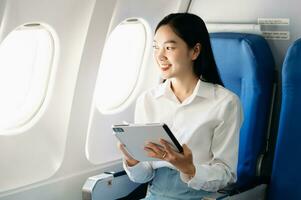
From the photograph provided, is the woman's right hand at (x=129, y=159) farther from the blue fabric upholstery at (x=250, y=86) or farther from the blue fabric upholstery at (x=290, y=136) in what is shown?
the blue fabric upholstery at (x=290, y=136)

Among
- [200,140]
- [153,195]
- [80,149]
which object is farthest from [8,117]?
[200,140]

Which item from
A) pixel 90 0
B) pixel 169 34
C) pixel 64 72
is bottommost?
pixel 64 72

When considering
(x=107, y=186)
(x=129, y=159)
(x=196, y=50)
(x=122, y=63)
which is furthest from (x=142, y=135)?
(x=122, y=63)

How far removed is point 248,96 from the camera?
281 cm

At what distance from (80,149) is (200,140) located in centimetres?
103

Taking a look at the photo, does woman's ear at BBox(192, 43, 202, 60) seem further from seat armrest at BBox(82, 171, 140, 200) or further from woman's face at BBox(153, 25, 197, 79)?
seat armrest at BBox(82, 171, 140, 200)

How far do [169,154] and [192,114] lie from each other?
36cm

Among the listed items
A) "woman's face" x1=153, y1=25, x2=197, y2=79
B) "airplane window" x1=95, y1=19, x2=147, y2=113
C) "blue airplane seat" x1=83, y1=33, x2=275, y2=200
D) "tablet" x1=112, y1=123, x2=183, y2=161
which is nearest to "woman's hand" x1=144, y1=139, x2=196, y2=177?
"tablet" x1=112, y1=123, x2=183, y2=161

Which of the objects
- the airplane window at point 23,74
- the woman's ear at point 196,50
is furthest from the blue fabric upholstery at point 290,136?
the airplane window at point 23,74

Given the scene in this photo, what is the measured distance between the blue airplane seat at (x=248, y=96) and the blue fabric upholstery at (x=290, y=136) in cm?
16

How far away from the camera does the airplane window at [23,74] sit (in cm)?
284

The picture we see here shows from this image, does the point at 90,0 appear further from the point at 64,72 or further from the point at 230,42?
the point at 230,42

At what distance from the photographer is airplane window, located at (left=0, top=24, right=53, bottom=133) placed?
2.84 m

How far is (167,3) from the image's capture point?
346cm
